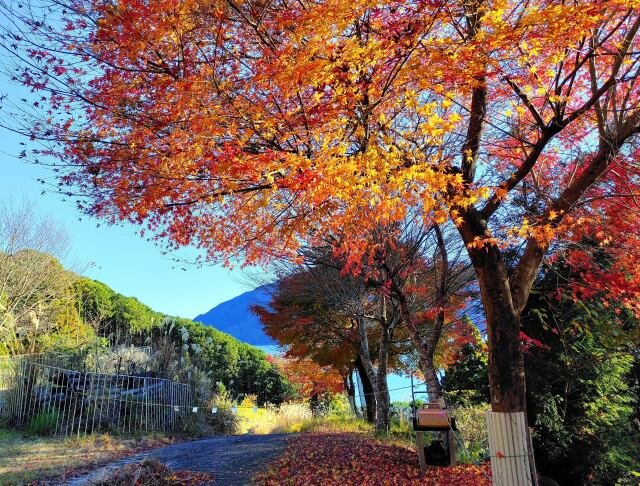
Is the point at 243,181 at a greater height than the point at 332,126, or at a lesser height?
lesser

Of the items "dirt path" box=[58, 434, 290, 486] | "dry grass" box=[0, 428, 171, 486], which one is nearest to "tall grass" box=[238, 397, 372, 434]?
"dirt path" box=[58, 434, 290, 486]

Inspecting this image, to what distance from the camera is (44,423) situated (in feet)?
32.9

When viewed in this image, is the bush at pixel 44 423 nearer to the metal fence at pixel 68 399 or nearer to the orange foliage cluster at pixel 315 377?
the metal fence at pixel 68 399

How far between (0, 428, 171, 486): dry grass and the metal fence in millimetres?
595

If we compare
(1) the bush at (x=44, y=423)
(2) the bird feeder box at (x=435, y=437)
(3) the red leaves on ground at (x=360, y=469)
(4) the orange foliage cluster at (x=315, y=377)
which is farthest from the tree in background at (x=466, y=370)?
(1) the bush at (x=44, y=423)

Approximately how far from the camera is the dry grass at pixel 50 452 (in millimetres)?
6598

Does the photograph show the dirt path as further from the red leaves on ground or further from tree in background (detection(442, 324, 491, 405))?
tree in background (detection(442, 324, 491, 405))

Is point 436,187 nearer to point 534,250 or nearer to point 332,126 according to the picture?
point 332,126

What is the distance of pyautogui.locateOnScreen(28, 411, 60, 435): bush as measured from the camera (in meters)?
9.89

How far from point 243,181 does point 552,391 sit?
9396mm

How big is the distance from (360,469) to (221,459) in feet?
8.46

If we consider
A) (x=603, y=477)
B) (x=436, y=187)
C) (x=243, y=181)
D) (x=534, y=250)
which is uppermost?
(x=243, y=181)

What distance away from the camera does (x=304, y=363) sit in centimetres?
2291

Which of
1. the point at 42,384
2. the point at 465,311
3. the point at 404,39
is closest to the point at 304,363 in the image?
the point at 465,311
